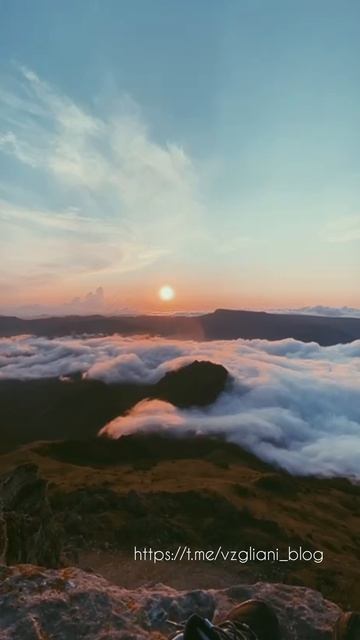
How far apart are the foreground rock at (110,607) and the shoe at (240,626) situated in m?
1.21

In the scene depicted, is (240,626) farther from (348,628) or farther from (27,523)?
(27,523)

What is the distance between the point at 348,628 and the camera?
993 centimetres

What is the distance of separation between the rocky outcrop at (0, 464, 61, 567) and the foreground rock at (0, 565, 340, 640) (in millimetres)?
13308

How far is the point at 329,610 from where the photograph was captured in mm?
12391

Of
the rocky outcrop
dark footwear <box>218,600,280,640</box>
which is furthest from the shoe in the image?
the rocky outcrop

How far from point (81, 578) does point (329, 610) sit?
6.10 m

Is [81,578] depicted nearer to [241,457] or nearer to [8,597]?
[8,597]

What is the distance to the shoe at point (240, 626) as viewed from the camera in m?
7.77

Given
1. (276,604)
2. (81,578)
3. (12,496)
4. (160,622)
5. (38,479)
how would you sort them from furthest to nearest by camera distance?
(38,479), (12,496), (276,604), (81,578), (160,622)

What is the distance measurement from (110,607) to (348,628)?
471 cm

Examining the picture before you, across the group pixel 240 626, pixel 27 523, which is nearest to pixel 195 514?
pixel 27 523

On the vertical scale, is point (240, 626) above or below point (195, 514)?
above

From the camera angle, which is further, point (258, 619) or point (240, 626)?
point (258, 619)

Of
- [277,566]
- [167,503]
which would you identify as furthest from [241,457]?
[277,566]
